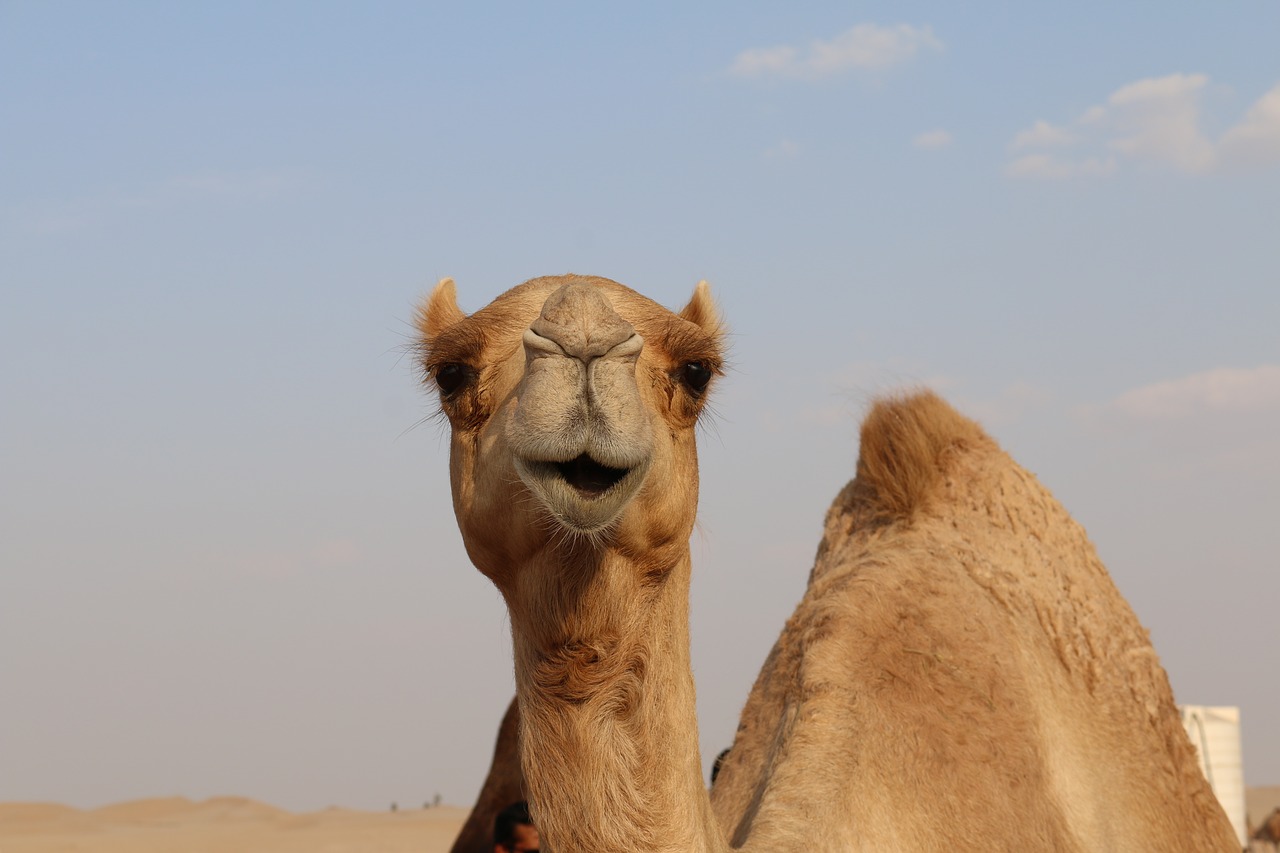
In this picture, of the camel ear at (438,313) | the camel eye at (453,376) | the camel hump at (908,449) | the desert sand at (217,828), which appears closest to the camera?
the camel eye at (453,376)

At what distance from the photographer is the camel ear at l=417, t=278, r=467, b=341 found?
145 inches

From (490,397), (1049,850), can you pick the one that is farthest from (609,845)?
(1049,850)

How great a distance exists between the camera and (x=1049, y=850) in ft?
13.8

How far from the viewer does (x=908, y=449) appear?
18.2ft

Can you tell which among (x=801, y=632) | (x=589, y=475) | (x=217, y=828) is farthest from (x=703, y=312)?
(x=217, y=828)

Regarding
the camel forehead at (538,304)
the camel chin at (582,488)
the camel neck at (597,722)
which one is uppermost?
the camel forehead at (538,304)

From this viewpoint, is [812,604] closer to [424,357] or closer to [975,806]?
[975,806]

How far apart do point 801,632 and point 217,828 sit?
21.5 m

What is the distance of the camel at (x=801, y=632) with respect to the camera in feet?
9.13

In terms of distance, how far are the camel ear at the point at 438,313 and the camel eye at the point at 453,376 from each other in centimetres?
51

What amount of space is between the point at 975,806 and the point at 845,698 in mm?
464

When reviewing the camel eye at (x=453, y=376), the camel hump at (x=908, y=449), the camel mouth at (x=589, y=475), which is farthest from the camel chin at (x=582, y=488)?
the camel hump at (x=908, y=449)

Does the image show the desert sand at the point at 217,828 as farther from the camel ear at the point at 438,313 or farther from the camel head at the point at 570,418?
the camel head at the point at 570,418

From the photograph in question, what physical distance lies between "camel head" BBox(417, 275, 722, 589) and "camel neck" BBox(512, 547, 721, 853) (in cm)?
10
